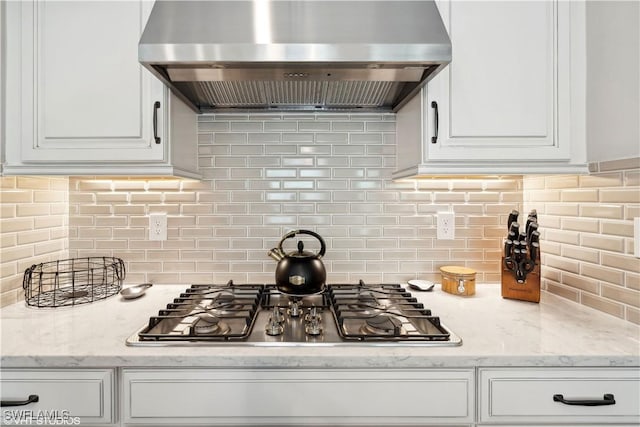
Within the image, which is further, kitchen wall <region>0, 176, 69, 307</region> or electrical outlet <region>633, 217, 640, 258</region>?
kitchen wall <region>0, 176, 69, 307</region>

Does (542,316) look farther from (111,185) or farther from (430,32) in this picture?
(111,185)

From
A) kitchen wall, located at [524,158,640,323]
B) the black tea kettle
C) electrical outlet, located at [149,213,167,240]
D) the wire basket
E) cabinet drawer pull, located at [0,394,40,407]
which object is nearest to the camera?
cabinet drawer pull, located at [0,394,40,407]

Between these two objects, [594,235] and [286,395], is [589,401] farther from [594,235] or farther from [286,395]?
[286,395]

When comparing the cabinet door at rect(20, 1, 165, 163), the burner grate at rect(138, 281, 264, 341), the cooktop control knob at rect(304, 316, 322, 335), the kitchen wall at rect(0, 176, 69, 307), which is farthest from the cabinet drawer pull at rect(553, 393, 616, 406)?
the kitchen wall at rect(0, 176, 69, 307)

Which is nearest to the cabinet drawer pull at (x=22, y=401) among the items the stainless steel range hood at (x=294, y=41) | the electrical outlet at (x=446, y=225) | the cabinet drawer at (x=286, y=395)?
the cabinet drawer at (x=286, y=395)

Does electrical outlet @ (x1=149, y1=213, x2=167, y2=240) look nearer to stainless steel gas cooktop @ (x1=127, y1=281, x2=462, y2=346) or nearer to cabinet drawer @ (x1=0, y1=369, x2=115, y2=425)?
stainless steel gas cooktop @ (x1=127, y1=281, x2=462, y2=346)

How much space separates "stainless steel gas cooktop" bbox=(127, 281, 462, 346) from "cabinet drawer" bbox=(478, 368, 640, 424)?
160 mm

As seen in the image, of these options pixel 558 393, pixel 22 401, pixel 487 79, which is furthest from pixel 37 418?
pixel 487 79

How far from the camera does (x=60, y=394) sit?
956 millimetres

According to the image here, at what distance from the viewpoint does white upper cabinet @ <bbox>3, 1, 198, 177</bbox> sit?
1.25 m

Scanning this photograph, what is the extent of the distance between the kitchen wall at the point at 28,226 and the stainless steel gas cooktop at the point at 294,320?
25.9 inches

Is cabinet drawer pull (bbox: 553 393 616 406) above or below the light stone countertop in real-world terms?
below

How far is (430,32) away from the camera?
1.12m

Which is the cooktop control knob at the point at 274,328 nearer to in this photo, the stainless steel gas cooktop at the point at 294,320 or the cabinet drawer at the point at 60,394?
the stainless steel gas cooktop at the point at 294,320
